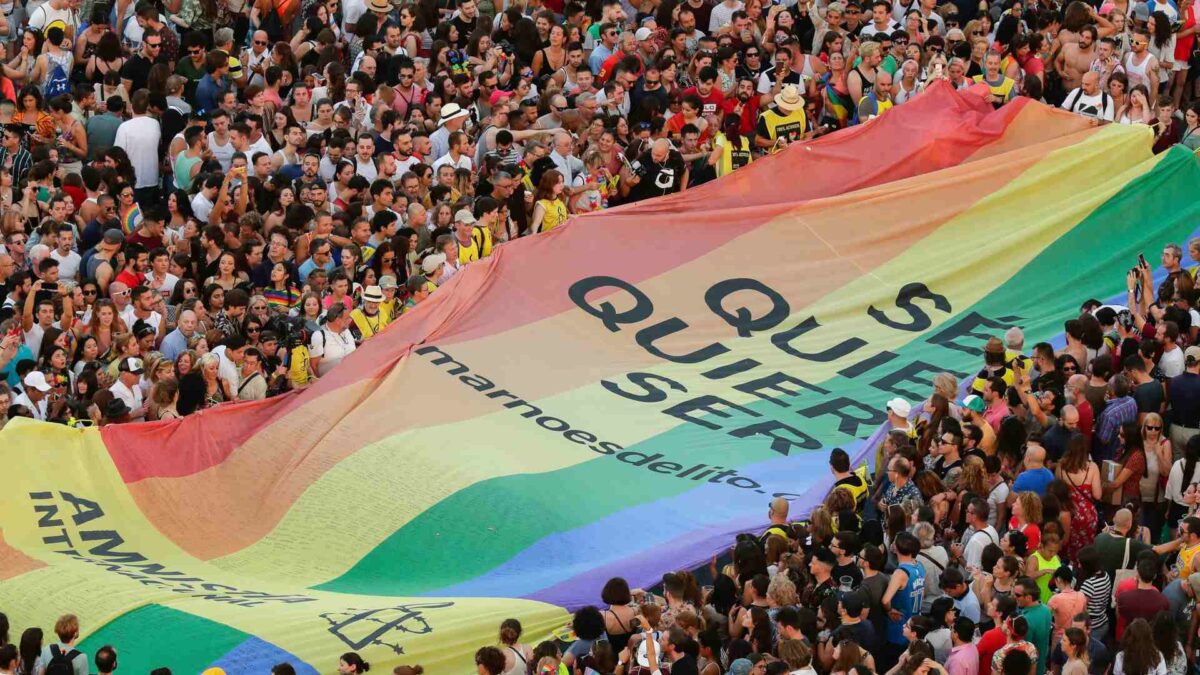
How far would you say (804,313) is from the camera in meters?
17.3

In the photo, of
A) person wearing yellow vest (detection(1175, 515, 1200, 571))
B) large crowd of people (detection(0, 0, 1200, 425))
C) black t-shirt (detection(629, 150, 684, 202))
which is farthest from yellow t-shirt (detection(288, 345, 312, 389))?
person wearing yellow vest (detection(1175, 515, 1200, 571))

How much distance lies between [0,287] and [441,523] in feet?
15.0

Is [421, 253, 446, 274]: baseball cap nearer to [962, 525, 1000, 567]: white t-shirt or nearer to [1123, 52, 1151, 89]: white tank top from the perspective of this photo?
[962, 525, 1000, 567]: white t-shirt

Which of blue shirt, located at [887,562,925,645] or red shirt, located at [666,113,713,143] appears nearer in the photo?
blue shirt, located at [887,562,925,645]

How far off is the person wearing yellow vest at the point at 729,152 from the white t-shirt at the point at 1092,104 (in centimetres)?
277

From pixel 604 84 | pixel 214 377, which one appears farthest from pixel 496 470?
pixel 604 84

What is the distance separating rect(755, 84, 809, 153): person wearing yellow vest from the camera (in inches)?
791

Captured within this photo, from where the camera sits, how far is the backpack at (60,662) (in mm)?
12820

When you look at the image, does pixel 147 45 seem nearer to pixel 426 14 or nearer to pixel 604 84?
pixel 426 14

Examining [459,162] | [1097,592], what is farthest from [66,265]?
[1097,592]

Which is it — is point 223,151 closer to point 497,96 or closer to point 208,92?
point 208,92

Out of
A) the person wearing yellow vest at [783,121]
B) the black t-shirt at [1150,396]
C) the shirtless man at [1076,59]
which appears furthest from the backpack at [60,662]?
the shirtless man at [1076,59]

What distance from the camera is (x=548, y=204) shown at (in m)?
18.8

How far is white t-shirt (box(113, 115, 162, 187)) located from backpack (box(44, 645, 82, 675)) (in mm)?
7054
